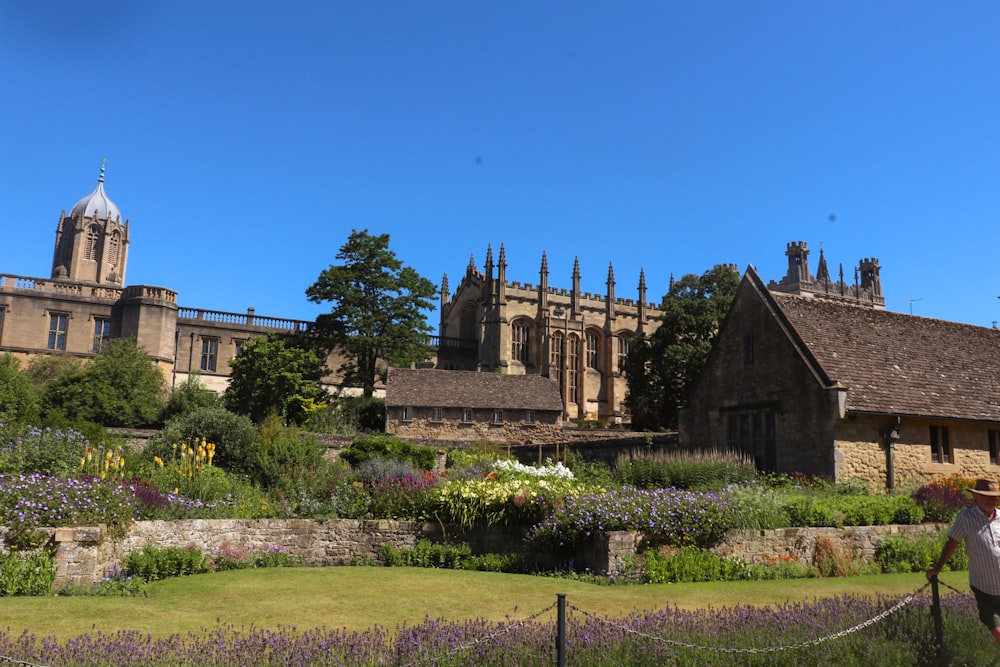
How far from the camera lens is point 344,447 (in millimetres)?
31172

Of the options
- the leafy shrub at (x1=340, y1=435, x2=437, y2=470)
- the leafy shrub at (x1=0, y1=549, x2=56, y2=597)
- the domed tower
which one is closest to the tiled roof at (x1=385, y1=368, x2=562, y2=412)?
the leafy shrub at (x1=340, y1=435, x2=437, y2=470)

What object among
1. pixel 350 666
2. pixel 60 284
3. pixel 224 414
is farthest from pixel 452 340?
pixel 350 666

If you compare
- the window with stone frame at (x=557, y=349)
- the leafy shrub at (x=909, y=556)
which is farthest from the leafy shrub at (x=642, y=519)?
the window with stone frame at (x=557, y=349)

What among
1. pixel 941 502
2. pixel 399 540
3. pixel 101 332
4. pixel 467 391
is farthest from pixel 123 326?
pixel 941 502

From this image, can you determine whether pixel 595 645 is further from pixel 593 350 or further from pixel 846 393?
pixel 593 350

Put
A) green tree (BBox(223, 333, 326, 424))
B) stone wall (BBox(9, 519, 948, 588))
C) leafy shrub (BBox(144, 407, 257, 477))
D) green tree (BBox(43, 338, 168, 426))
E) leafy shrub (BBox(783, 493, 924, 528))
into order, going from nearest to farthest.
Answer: stone wall (BBox(9, 519, 948, 588)) → leafy shrub (BBox(783, 493, 924, 528)) → leafy shrub (BBox(144, 407, 257, 477)) → green tree (BBox(43, 338, 168, 426)) → green tree (BBox(223, 333, 326, 424))

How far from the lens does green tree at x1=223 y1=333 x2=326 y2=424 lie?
130ft

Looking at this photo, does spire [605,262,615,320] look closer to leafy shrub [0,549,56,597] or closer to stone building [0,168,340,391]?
stone building [0,168,340,391]

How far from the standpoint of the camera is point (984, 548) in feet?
24.1

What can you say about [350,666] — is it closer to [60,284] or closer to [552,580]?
[552,580]

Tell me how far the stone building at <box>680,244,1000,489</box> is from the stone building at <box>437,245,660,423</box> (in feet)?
120

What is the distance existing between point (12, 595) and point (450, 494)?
22.8ft

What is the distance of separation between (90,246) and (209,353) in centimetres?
3765

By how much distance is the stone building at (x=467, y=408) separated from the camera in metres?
38.7
